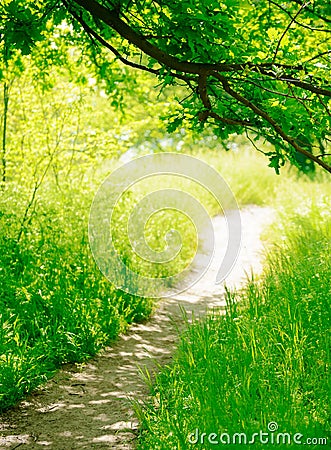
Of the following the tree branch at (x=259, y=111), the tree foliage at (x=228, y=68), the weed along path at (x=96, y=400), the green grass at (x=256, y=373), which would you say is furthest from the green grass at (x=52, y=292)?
the tree branch at (x=259, y=111)

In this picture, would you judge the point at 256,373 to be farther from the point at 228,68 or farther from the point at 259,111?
the point at 228,68

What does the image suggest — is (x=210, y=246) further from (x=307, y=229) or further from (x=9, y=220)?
(x=9, y=220)

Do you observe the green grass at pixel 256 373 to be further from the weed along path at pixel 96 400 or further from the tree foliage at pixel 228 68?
the tree foliage at pixel 228 68

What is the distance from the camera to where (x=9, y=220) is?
16.1 ft

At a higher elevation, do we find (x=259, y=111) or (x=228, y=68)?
(x=228, y=68)

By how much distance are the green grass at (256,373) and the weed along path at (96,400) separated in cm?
21

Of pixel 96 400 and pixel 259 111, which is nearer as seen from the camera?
pixel 259 111

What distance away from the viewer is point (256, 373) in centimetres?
321

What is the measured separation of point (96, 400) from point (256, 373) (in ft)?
3.86

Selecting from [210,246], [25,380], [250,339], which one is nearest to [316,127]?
[250,339]

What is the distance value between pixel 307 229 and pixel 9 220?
325 centimetres

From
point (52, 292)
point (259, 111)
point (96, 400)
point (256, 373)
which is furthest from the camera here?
point (52, 292)

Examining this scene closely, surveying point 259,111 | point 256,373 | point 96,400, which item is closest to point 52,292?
point 96,400

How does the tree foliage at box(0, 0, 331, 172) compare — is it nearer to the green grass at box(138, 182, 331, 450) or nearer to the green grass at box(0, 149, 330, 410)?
the green grass at box(138, 182, 331, 450)
